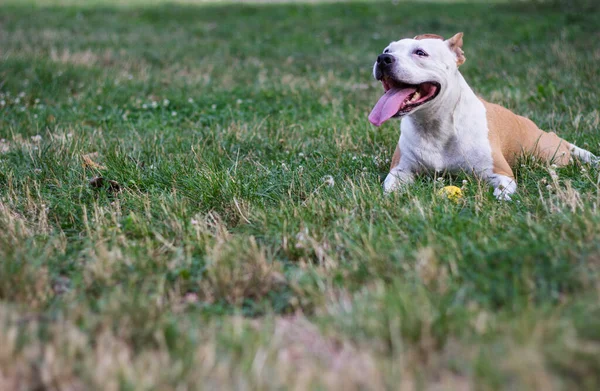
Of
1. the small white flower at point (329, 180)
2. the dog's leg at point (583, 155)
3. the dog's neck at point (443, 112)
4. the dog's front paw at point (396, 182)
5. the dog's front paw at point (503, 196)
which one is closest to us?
the dog's front paw at point (503, 196)

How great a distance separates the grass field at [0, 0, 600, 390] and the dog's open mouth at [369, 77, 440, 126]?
0.46 metres

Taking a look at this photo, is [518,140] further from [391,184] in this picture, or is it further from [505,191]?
[391,184]

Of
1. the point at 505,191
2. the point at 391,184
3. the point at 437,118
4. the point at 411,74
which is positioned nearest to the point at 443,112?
the point at 437,118

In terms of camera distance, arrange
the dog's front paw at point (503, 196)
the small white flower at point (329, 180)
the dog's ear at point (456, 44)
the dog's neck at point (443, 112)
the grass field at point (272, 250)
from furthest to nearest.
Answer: the dog's ear at point (456, 44) < the dog's neck at point (443, 112) < the small white flower at point (329, 180) < the dog's front paw at point (503, 196) < the grass field at point (272, 250)

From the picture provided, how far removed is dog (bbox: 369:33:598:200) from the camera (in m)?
4.05

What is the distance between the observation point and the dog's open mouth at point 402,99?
405 cm

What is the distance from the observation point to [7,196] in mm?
3840

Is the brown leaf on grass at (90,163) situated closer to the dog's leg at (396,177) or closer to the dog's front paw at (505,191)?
the dog's leg at (396,177)

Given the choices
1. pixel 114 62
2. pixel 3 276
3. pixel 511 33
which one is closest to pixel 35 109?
pixel 114 62

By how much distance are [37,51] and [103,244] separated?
6.80m

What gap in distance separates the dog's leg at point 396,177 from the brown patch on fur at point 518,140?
0.61m

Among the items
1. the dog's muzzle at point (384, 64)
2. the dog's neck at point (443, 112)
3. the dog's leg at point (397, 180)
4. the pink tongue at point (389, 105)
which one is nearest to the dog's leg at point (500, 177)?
the dog's neck at point (443, 112)

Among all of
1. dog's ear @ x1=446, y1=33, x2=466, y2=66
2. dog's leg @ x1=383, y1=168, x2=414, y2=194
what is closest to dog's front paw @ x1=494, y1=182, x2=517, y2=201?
dog's leg @ x1=383, y1=168, x2=414, y2=194

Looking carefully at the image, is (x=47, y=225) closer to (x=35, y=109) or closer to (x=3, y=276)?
(x=3, y=276)
